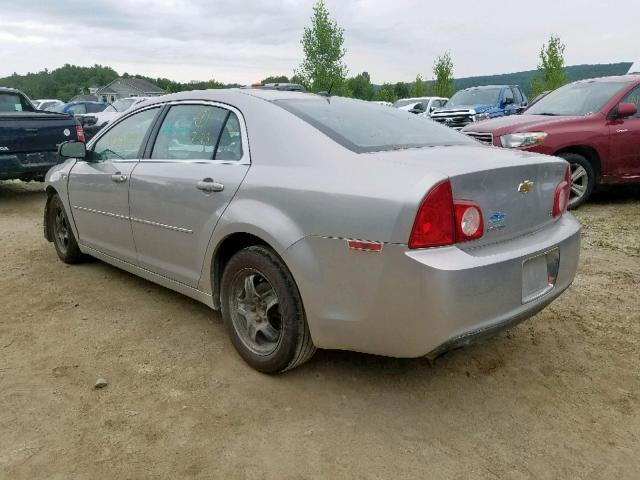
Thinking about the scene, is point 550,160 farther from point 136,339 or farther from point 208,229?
point 136,339

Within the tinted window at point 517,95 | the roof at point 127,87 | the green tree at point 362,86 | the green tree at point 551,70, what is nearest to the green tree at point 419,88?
the green tree at point 551,70

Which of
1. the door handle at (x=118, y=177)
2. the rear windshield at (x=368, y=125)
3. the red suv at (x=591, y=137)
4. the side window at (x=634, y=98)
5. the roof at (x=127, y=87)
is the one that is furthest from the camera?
the roof at (x=127, y=87)

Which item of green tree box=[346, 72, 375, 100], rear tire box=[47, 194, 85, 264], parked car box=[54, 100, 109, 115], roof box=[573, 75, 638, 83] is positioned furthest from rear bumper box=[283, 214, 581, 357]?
green tree box=[346, 72, 375, 100]

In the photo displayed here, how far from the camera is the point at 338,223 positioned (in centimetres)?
249

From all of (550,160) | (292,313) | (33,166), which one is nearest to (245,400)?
(292,313)

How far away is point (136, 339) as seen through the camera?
3.52 meters

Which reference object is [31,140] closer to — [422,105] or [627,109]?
[627,109]

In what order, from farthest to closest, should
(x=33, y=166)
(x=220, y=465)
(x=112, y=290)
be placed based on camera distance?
(x=33, y=166) < (x=112, y=290) < (x=220, y=465)

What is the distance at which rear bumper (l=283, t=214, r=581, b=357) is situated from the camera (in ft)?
7.63

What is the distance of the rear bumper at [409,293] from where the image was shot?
2.32m

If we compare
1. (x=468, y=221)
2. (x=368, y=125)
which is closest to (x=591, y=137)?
(x=368, y=125)

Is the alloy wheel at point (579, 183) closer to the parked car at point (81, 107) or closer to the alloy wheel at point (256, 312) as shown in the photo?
the alloy wheel at point (256, 312)

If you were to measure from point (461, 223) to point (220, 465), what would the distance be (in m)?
1.43

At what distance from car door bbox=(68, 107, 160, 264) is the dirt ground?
0.53 meters
